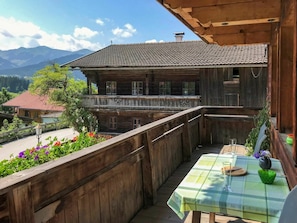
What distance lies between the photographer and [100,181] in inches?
97.3

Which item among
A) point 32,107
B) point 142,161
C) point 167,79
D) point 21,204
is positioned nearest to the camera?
point 21,204

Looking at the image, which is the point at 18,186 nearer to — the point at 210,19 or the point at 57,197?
the point at 57,197

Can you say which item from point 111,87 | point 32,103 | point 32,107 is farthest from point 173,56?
point 32,103

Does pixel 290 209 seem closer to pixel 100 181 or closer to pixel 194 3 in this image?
pixel 100 181

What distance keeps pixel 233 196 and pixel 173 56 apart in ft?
52.7

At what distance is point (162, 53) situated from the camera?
18406 mm

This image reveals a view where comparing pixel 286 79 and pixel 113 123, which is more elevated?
pixel 286 79

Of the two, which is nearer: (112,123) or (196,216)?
(196,216)

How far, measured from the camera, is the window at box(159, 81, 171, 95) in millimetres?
17094

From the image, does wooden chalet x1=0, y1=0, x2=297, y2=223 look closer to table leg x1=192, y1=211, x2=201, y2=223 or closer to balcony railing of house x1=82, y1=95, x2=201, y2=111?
table leg x1=192, y1=211, x2=201, y2=223

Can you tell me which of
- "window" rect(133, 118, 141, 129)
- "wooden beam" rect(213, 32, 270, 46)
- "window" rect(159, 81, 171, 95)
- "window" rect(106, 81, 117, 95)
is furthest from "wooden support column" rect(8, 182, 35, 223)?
"window" rect(106, 81, 117, 95)

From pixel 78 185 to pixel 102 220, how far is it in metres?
0.58

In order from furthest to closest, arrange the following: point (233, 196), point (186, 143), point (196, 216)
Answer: point (186, 143)
point (196, 216)
point (233, 196)

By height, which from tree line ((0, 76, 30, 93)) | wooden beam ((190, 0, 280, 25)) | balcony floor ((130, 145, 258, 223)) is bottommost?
balcony floor ((130, 145, 258, 223))
